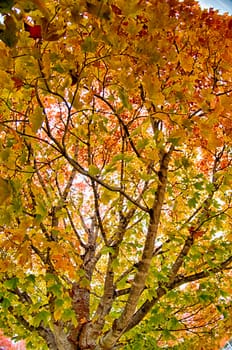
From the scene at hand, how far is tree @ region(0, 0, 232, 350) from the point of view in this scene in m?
1.33

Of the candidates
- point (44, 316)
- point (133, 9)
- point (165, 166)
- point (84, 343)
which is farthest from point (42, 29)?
point (84, 343)

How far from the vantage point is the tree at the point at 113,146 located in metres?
1.33

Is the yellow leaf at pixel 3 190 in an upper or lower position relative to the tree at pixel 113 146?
lower

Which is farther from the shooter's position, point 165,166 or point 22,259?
point 165,166

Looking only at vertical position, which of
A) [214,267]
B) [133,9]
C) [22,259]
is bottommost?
[22,259]

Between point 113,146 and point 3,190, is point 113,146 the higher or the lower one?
the higher one

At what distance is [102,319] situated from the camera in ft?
10.8

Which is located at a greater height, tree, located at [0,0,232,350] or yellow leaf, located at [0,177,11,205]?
tree, located at [0,0,232,350]

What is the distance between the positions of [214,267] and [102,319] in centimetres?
103

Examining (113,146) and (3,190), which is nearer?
(3,190)

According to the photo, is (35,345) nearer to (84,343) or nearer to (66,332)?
(66,332)

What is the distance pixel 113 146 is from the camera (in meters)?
4.25

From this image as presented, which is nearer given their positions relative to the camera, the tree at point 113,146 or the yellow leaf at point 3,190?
the yellow leaf at point 3,190

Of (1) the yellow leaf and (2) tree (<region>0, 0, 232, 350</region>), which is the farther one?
(2) tree (<region>0, 0, 232, 350</region>)
